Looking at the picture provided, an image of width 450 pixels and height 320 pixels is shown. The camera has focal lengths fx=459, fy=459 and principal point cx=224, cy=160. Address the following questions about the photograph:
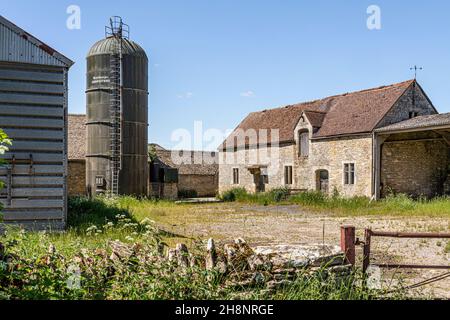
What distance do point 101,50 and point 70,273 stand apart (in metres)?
20.2

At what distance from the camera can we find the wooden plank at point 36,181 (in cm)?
1151

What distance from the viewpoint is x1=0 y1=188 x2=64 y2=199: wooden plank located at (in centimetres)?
1149

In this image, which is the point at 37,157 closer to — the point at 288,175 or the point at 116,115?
the point at 116,115

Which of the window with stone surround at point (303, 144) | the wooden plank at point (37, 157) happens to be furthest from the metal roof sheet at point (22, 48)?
the window with stone surround at point (303, 144)

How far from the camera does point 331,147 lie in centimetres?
2645

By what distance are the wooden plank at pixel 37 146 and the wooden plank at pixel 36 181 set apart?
72cm

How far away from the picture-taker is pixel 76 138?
31359 mm

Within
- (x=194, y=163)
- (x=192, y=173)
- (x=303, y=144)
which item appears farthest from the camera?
(x=194, y=163)

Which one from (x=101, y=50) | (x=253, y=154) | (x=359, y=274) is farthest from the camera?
(x=253, y=154)

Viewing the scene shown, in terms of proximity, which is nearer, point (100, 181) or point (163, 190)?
point (100, 181)

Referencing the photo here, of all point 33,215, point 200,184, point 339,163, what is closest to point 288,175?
point 339,163

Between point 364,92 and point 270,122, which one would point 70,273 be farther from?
point 270,122

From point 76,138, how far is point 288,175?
1455 cm

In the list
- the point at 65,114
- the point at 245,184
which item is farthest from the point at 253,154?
the point at 65,114
